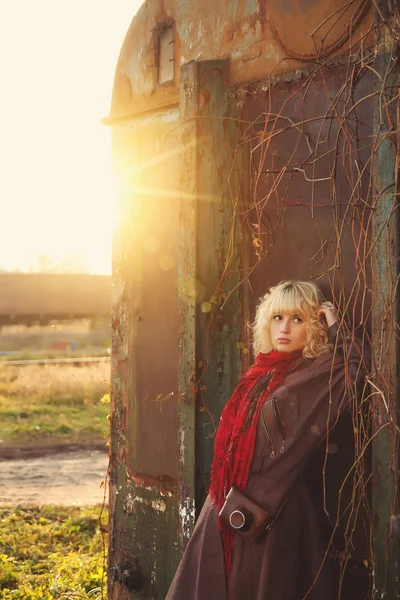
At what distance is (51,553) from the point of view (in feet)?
21.2

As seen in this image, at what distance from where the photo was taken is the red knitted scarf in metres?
3.00

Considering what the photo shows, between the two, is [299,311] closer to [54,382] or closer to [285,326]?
[285,326]

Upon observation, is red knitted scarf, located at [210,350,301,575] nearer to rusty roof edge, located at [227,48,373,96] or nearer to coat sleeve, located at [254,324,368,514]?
coat sleeve, located at [254,324,368,514]

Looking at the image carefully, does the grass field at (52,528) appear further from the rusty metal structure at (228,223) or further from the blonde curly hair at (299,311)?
the blonde curly hair at (299,311)

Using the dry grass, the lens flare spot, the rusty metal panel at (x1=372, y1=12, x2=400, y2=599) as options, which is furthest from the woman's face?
the dry grass

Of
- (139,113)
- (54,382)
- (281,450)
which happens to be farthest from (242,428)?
(54,382)

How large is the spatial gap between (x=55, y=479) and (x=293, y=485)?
22.7 feet

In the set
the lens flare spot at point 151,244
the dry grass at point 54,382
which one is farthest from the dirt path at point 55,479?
the lens flare spot at point 151,244

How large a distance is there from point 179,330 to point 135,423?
37.0 inches

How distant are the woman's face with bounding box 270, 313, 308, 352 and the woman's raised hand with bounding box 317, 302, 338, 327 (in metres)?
0.08

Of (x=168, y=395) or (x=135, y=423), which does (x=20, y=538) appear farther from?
(x=168, y=395)

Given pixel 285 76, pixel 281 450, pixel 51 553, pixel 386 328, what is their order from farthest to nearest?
pixel 51 553 < pixel 285 76 < pixel 281 450 < pixel 386 328

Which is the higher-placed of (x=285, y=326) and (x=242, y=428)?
(x=285, y=326)

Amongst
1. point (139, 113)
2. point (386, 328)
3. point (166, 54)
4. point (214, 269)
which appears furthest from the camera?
point (139, 113)
